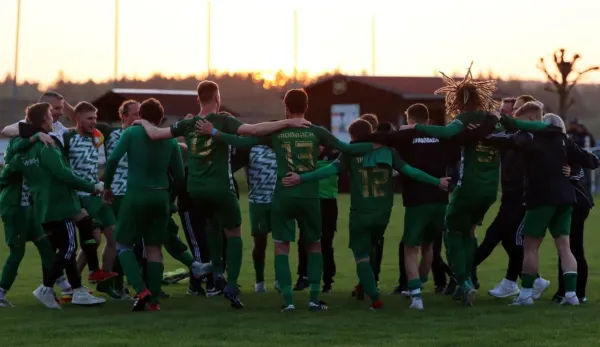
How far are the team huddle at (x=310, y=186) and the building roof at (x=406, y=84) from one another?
27560 millimetres

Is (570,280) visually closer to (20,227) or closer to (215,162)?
(215,162)

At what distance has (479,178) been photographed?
10.5 metres

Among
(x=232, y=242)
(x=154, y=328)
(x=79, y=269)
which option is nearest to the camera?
(x=154, y=328)

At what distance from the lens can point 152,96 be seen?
132ft

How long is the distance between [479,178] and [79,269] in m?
4.23

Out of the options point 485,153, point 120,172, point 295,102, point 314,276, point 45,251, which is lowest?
point 314,276

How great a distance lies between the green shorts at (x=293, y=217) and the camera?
33.5 feet

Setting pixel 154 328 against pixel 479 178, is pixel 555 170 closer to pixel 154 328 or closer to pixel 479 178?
pixel 479 178

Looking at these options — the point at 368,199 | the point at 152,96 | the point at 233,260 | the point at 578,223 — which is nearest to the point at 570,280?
the point at 578,223

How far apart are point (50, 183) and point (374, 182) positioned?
118 inches

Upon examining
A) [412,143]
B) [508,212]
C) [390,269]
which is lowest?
[390,269]

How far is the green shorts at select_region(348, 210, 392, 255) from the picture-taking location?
10359 mm

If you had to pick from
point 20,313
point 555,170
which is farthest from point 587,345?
point 20,313

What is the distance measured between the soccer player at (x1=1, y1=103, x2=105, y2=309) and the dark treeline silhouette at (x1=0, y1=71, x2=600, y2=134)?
136 ft
